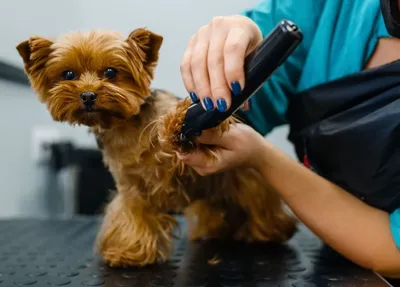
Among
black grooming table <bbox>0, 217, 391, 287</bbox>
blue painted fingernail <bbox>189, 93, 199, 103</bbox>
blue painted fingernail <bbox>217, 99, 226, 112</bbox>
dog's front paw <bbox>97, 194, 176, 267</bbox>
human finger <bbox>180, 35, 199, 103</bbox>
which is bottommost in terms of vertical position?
black grooming table <bbox>0, 217, 391, 287</bbox>

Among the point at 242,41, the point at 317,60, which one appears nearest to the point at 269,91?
the point at 317,60

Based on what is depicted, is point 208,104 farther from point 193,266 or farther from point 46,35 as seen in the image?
point 46,35

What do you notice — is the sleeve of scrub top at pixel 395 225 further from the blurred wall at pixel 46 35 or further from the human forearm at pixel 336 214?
the blurred wall at pixel 46 35

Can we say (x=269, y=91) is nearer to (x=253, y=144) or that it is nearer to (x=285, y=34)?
(x=253, y=144)

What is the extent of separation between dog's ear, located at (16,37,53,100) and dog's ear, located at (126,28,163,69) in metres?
0.10

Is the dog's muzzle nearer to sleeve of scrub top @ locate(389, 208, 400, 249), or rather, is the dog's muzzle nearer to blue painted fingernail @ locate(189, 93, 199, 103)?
blue painted fingernail @ locate(189, 93, 199, 103)

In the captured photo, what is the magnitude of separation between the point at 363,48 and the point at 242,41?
0.32m

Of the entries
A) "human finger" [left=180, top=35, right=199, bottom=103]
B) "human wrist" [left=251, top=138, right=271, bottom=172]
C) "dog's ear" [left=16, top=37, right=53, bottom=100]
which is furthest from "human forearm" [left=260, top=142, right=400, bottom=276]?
"dog's ear" [left=16, top=37, right=53, bottom=100]

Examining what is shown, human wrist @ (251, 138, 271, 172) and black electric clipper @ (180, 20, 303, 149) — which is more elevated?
black electric clipper @ (180, 20, 303, 149)

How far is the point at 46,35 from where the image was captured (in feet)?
2.96

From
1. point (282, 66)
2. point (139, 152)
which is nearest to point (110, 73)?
point (139, 152)

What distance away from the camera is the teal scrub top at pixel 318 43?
2.46 ft

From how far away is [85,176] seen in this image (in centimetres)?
144

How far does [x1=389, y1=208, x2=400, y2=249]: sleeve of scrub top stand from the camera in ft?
2.21
